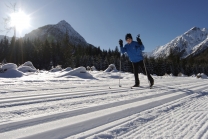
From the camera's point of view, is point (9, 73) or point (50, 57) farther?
point (50, 57)

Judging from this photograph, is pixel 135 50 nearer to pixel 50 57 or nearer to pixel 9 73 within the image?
pixel 9 73

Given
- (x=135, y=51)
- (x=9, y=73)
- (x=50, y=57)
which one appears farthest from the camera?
(x=50, y=57)

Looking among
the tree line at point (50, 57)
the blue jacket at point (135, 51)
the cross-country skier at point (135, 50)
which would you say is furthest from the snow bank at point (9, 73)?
the tree line at point (50, 57)

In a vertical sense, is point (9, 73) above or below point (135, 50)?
below

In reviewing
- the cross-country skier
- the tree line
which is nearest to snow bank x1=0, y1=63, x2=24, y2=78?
the cross-country skier

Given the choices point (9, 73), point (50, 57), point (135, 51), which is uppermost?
point (50, 57)

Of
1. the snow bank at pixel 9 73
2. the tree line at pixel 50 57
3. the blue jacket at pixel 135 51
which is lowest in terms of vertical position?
the snow bank at pixel 9 73

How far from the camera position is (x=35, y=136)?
129cm

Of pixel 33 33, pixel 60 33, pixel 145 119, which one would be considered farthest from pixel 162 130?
pixel 33 33

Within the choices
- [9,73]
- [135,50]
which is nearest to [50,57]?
[9,73]

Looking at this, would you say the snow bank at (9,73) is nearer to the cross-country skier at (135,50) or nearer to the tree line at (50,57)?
the cross-country skier at (135,50)

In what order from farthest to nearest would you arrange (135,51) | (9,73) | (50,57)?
(50,57)
(9,73)
(135,51)

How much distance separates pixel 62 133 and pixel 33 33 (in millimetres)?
211090

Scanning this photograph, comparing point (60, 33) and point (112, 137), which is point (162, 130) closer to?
point (112, 137)
